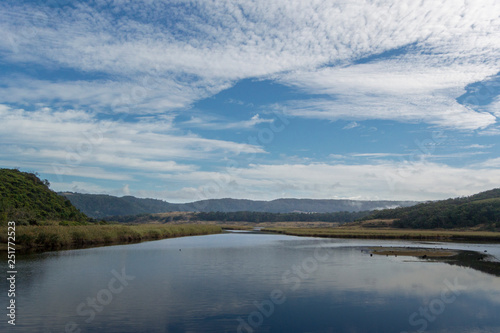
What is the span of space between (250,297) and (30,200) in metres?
70.5

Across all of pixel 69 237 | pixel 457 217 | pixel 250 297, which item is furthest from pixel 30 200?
pixel 457 217

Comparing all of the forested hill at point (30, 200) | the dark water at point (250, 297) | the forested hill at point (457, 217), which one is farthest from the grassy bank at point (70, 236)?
the forested hill at point (457, 217)

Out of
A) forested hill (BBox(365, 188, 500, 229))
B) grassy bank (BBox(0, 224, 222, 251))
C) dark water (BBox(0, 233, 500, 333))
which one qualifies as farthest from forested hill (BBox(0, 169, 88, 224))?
forested hill (BBox(365, 188, 500, 229))

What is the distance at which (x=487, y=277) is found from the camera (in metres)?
31.5

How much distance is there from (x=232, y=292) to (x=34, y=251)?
3069 centimetres

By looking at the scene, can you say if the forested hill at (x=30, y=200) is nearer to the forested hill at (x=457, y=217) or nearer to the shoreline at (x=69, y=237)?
the shoreline at (x=69, y=237)

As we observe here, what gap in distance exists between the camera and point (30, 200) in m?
78.1

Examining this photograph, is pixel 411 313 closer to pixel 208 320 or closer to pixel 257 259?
pixel 208 320

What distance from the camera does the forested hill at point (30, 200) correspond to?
68.9 meters

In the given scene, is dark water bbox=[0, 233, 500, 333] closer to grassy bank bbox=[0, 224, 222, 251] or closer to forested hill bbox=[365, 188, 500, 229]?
grassy bank bbox=[0, 224, 222, 251]

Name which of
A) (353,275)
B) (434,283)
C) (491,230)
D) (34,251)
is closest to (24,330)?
(353,275)

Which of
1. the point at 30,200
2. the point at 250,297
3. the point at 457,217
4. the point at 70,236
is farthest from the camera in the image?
the point at 457,217

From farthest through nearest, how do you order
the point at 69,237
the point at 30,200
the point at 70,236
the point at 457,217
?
the point at 457,217, the point at 30,200, the point at 70,236, the point at 69,237

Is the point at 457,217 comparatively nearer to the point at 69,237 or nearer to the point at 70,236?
the point at 70,236
